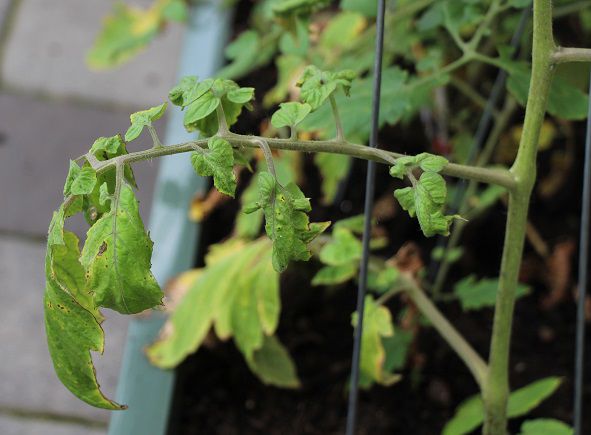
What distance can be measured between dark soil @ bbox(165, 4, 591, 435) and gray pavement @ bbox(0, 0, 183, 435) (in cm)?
48

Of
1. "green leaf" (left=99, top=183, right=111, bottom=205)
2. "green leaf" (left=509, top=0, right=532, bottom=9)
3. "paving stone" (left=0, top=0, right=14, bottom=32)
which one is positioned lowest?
"green leaf" (left=99, top=183, right=111, bottom=205)

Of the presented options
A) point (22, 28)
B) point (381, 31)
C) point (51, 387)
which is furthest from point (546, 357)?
point (22, 28)

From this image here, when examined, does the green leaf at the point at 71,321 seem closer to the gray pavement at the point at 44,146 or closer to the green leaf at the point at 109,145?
the green leaf at the point at 109,145

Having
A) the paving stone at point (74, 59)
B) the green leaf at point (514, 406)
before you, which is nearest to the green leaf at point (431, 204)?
the green leaf at point (514, 406)

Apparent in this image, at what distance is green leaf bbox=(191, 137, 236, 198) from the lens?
0.78 metres

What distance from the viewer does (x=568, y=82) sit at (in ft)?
3.98

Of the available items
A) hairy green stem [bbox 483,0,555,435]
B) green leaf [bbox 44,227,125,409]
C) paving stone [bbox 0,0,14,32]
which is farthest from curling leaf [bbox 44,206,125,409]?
paving stone [bbox 0,0,14,32]

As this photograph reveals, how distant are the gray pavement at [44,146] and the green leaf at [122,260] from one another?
133cm

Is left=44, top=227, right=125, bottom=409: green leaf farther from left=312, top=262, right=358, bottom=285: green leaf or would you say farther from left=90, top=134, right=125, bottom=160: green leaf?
left=312, top=262, right=358, bottom=285: green leaf

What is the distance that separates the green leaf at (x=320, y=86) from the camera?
87 cm

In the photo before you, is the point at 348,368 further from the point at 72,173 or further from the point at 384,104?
the point at 72,173

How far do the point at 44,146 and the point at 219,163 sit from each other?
1.85 metres

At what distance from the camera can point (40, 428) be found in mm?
1997

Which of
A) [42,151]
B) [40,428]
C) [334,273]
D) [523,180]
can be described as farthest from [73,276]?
[42,151]
